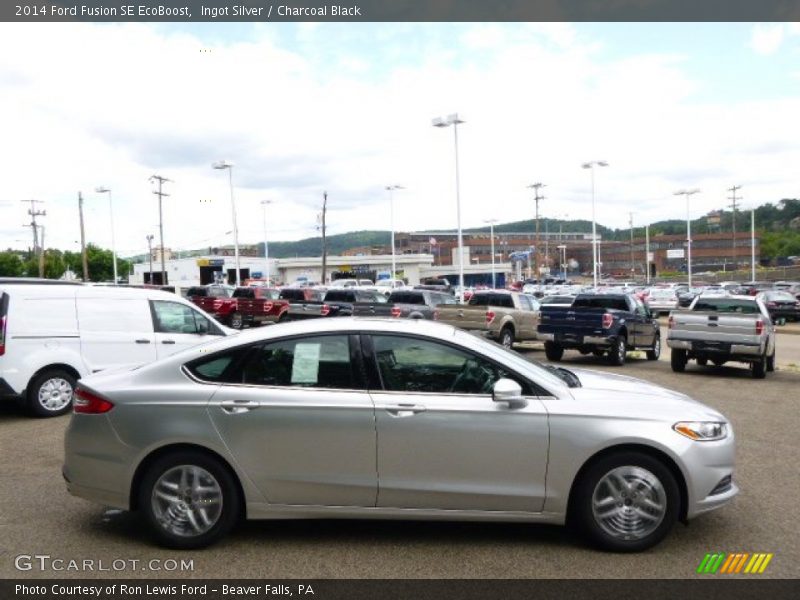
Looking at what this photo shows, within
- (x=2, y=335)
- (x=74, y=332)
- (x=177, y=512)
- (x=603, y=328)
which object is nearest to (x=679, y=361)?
(x=603, y=328)

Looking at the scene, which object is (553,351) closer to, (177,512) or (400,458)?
(400,458)

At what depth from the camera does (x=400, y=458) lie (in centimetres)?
490

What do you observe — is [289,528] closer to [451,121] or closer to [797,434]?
[797,434]

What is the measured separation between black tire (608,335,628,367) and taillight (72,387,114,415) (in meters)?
Answer: 14.2

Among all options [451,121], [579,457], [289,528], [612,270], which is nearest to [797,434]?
[579,457]

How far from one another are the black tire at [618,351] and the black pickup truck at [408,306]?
5.01 meters

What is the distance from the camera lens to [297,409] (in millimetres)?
4953

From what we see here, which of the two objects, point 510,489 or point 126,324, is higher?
point 126,324

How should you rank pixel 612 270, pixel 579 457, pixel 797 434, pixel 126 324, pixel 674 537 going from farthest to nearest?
pixel 612 270
pixel 126 324
pixel 797 434
pixel 674 537
pixel 579 457

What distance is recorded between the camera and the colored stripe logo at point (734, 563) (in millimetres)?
4664

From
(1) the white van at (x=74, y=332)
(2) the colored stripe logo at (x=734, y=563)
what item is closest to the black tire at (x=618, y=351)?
(1) the white van at (x=74, y=332)

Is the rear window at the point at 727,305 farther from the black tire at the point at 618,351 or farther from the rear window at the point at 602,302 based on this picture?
the rear window at the point at 602,302

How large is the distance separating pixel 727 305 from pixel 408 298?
10916 mm

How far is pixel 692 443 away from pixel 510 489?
1300 mm
